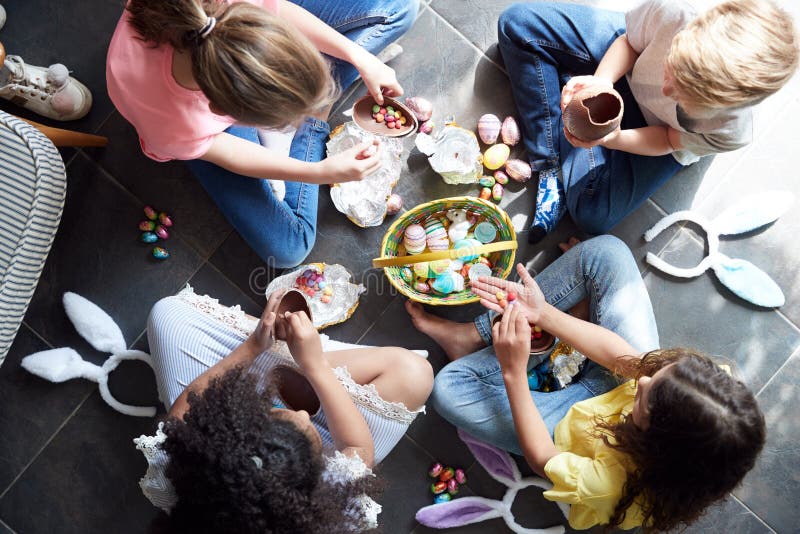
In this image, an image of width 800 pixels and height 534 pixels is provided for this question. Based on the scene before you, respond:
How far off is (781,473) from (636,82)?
96 cm

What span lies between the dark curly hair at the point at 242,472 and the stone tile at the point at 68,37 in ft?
3.01

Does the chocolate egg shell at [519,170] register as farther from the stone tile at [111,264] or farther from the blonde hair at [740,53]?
the stone tile at [111,264]

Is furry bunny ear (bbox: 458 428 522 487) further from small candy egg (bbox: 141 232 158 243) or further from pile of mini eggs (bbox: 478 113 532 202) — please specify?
small candy egg (bbox: 141 232 158 243)

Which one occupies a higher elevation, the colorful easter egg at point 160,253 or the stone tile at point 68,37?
the stone tile at point 68,37

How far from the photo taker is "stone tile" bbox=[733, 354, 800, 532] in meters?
1.41

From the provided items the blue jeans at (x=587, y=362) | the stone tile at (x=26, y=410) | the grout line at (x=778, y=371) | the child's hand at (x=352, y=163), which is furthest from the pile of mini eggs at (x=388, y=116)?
the grout line at (x=778, y=371)

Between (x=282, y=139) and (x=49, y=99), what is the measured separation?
21.3 inches

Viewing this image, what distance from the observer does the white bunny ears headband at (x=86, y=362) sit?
4.63 feet

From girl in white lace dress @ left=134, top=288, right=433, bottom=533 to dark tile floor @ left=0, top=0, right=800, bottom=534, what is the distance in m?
0.18

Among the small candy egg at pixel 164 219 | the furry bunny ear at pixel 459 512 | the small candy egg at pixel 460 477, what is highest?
the small candy egg at pixel 164 219

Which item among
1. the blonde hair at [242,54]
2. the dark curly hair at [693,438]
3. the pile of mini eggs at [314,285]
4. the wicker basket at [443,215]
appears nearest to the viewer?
the blonde hair at [242,54]

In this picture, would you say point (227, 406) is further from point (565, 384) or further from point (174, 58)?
point (565, 384)

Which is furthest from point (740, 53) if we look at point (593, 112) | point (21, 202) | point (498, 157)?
point (21, 202)

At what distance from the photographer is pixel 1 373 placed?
1.44 metres
